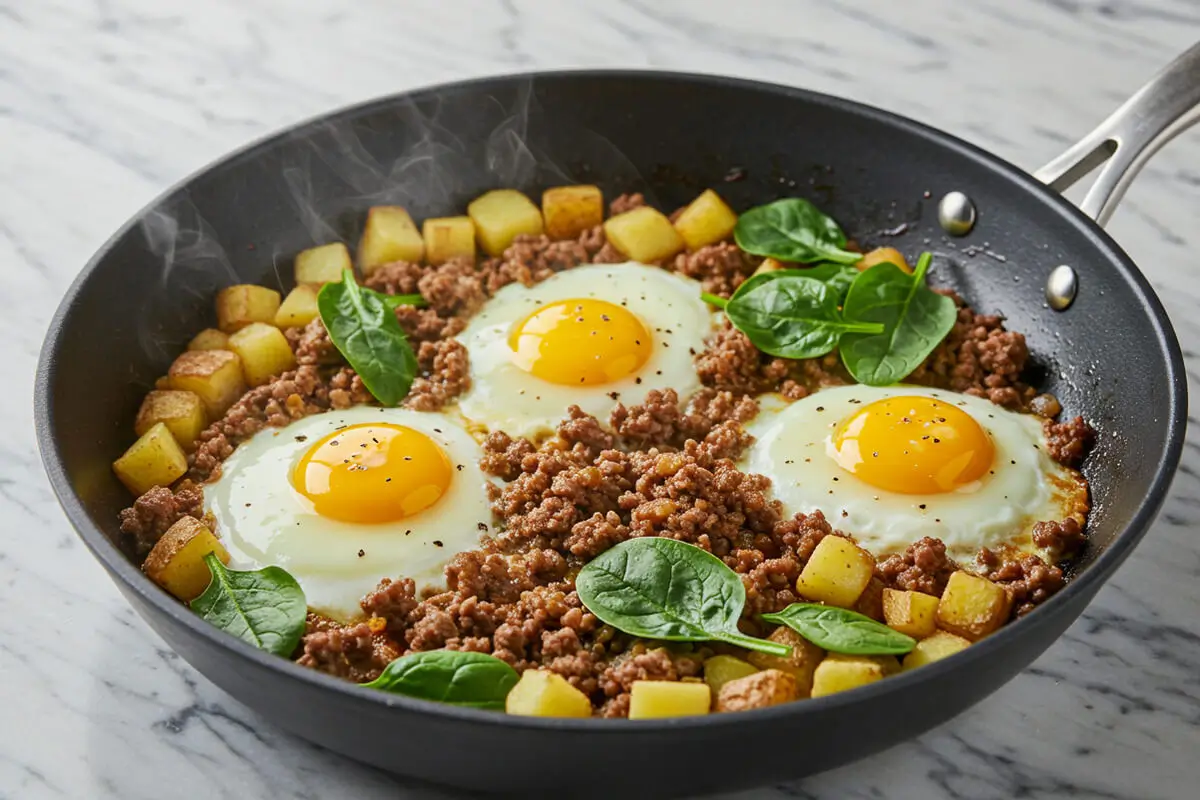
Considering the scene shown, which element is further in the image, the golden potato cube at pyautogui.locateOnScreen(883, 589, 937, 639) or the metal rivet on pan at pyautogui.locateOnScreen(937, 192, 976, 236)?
the metal rivet on pan at pyautogui.locateOnScreen(937, 192, 976, 236)

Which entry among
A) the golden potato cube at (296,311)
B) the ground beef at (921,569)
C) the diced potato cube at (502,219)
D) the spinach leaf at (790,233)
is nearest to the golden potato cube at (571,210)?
the diced potato cube at (502,219)

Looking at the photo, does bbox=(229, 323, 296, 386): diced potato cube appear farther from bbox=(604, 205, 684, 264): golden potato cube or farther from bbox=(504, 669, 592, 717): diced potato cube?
bbox=(504, 669, 592, 717): diced potato cube

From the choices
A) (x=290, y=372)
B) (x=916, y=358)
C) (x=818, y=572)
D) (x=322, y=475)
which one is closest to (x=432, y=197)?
(x=290, y=372)

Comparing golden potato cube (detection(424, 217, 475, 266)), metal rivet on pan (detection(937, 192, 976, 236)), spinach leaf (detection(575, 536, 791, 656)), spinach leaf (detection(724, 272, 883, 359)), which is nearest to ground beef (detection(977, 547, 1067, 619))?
spinach leaf (detection(575, 536, 791, 656))

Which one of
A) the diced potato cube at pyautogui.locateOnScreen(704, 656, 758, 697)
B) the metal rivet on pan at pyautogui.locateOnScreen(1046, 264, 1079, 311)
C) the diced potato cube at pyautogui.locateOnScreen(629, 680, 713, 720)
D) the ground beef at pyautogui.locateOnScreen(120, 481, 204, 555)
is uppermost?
the metal rivet on pan at pyautogui.locateOnScreen(1046, 264, 1079, 311)

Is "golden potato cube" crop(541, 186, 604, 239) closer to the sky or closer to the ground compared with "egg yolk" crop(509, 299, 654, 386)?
closer to the sky

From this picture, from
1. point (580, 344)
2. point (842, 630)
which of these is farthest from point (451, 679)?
point (580, 344)
